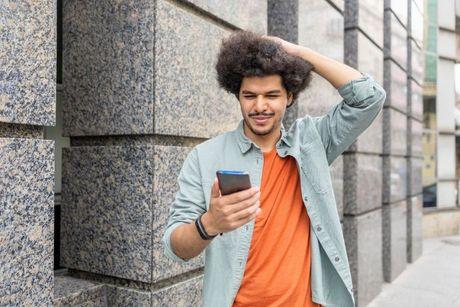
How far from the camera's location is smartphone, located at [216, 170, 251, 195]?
156 centimetres

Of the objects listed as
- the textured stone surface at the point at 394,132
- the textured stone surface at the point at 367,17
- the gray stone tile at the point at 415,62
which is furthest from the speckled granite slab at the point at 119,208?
the gray stone tile at the point at 415,62

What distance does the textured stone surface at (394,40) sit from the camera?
26.1 feet

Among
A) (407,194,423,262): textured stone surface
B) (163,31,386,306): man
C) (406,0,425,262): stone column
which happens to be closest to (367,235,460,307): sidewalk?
(407,194,423,262): textured stone surface

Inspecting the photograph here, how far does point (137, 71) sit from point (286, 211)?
1.36 m

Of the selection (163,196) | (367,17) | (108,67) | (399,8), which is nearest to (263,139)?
(163,196)

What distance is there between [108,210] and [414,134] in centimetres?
834

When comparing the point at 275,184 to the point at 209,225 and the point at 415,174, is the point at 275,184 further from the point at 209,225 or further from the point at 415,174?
the point at 415,174

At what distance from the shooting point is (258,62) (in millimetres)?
2109

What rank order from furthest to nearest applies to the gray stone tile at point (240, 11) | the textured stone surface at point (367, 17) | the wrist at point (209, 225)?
the textured stone surface at point (367, 17) < the gray stone tile at point (240, 11) < the wrist at point (209, 225)

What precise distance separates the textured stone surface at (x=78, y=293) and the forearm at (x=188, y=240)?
114 cm

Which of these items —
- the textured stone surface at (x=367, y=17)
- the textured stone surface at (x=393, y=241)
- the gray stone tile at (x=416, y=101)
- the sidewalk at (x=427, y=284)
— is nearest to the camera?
the textured stone surface at (x=367, y=17)

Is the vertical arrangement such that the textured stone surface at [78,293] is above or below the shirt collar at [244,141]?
below

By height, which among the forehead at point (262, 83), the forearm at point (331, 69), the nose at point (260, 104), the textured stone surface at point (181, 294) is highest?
the forearm at point (331, 69)

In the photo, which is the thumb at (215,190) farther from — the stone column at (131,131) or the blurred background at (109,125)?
the stone column at (131,131)
